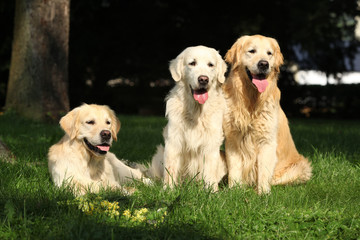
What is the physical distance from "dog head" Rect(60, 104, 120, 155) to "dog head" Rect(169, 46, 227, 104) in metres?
0.97

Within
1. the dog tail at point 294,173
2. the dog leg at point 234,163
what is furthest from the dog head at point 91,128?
the dog tail at point 294,173

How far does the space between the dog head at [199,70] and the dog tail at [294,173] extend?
1.46 m

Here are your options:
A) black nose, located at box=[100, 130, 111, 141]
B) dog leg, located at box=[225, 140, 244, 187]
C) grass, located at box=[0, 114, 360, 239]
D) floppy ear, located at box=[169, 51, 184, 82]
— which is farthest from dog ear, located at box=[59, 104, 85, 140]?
dog leg, located at box=[225, 140, 244, 187]

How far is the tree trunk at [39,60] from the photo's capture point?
9953 millimetres

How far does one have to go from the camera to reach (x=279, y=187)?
16.8ft

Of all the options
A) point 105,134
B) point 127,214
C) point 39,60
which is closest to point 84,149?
point 105,134

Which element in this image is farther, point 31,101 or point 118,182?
point 31,101

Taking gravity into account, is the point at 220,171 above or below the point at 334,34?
below

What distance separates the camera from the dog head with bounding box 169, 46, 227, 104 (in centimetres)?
454

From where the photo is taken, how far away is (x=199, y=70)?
4.54 meters

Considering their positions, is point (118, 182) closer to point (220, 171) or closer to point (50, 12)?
point (220, 171)

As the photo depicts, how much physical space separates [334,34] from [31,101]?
1604cm

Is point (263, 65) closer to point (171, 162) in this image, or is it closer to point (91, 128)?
point (171, 162)

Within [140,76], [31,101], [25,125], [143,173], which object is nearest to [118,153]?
[143,173]
